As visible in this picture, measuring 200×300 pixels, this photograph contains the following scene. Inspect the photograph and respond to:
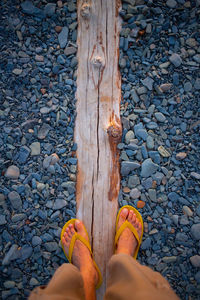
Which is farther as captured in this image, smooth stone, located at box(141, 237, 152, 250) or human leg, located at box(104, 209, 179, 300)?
smooth stone, located at box(141, 237, 152, 250)

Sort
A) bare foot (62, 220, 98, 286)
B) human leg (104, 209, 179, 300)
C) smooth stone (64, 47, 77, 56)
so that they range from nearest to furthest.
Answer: human leg (104, 209, 179, 300) < bare foot (62, 220, 98, 286) < smooth stone (64, 47, 77, 56)

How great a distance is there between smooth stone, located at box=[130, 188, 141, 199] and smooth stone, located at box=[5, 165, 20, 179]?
2.57 feet

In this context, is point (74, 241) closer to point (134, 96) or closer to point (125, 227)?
point (125, 227)

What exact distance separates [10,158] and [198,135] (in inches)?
51.2

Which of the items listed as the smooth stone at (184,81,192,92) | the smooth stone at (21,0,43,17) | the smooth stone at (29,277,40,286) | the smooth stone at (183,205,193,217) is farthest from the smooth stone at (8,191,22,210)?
the smooth stone at (184,81,192,92)

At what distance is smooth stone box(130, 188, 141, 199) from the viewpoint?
1.56 meters

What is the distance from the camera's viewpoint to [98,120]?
62.0 inches

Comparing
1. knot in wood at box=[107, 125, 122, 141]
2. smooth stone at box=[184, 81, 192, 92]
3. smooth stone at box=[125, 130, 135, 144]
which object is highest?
smooth stone at box=[184, 81, 192, 92]

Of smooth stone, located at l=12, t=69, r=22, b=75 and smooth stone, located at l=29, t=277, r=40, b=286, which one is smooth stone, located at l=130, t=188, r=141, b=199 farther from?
smooth stone, located at l=12, t=69, r=22, b=75

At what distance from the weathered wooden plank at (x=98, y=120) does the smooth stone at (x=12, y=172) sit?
1.38ft

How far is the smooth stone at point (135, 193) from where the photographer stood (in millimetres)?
1560

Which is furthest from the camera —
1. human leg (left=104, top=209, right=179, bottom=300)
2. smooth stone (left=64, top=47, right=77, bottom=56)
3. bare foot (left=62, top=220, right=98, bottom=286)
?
smooth stone (left=64, top=47, right=77, bottom=56)

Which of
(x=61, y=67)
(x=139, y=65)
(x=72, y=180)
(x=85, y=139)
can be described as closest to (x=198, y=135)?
(x=139, y=65)

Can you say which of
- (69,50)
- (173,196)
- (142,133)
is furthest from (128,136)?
(69,50)
